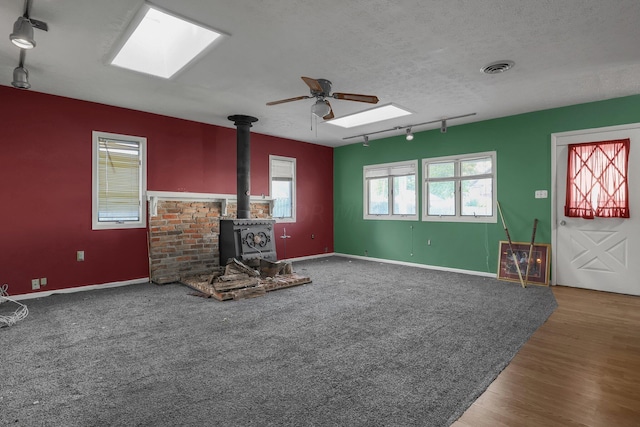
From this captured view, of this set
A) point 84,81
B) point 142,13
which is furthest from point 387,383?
point 84,81

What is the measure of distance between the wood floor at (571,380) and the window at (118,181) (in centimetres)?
505

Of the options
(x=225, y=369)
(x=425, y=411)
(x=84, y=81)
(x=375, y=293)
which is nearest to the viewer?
(x=425, y=411)

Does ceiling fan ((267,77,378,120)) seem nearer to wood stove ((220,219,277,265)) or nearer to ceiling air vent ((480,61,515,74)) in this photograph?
ceiling air vent ((480,61,515,74))

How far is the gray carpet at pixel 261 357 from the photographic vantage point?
1.82 m

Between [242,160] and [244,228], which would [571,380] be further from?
[242,160]

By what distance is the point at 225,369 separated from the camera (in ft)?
7.54

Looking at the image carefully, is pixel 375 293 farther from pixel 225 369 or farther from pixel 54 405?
pixel 54 405

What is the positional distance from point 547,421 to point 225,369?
198 centimetres

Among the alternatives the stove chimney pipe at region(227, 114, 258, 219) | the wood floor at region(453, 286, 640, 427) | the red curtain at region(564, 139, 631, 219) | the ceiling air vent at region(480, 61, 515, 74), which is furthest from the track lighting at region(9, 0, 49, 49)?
the red curtain at region(564, 139, 631, 219)

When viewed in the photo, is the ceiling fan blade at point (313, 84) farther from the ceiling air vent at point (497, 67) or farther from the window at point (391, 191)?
the window at point (391, 191)

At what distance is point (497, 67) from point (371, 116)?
2350 millimetres

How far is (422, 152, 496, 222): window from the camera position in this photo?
5570 mm

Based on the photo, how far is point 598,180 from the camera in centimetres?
454

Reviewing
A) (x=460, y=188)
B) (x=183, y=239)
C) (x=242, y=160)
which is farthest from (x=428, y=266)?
(x=183, y=239)
